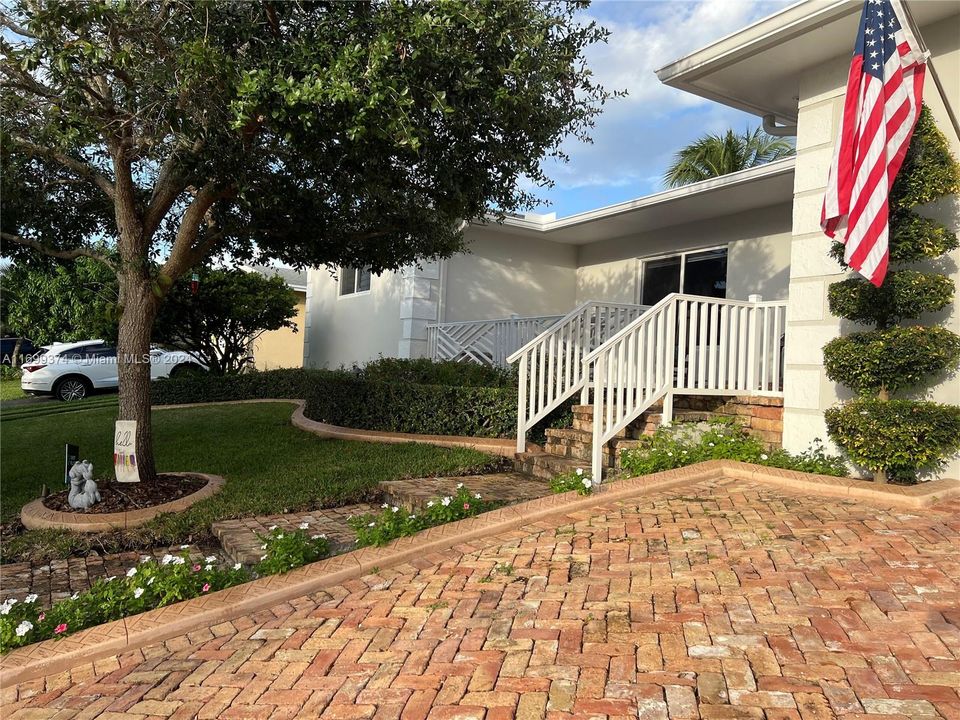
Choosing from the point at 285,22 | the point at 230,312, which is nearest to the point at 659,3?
the point at 285,22

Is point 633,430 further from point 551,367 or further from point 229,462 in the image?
point 229,462

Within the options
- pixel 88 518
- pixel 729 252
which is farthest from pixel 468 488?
pixel 729 252

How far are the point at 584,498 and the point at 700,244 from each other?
25.0 ft

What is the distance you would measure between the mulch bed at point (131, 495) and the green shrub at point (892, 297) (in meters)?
5.94

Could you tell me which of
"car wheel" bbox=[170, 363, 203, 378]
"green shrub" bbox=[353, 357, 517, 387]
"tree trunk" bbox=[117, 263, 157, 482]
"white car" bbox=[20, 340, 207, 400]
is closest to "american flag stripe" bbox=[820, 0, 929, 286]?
Answer: "green shrub" bbox=[353, 357, 517, 387]

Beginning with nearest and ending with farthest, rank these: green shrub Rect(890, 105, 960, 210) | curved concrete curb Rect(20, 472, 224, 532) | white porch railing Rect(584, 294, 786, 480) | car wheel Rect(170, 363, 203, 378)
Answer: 1. green shrub Rect(890, 105, 960, 210)
2. curved concrete curb Rect(20, 472, 224, 532)
3. white porch railing Rect(584, 294, 786, 480)
4. car wheel Rect(170, 363, 203, 378)

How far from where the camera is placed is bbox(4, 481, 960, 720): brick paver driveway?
259 centimetres

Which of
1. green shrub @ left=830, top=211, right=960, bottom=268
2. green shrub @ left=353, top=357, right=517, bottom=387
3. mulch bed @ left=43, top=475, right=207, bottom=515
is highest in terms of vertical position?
green shrub @ left=830, top=211, right=960, bottom=268

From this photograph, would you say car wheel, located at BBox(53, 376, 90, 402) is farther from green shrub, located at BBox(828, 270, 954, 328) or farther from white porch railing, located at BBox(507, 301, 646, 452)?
green shrub, located at BBox(828, 270, 954, 328)

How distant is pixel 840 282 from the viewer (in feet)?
19.0

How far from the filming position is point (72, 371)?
1592 centimetres

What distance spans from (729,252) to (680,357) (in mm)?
4993

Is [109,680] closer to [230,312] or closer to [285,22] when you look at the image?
[285,22]

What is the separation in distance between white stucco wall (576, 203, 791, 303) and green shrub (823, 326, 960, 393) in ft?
14.0
